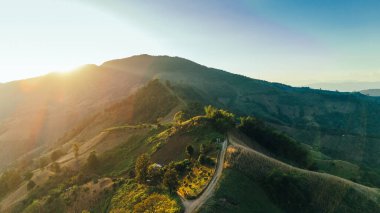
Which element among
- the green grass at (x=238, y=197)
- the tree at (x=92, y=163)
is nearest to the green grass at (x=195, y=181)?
the green grass at (x=238, y=197)

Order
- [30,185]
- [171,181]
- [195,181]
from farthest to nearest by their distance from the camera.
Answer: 1. [30,185]
2. [195,181]
3. [171,181]

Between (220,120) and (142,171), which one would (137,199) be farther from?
(220,120)

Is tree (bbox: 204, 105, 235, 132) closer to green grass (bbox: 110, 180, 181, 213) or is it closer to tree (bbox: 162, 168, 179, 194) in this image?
green grass (bbox: 110, 180, 181, 213)

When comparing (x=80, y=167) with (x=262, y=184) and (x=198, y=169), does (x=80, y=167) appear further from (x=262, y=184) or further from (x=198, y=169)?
(x=262, y=184)

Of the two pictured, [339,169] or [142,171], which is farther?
[339,169]

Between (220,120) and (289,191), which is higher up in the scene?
(220,120)

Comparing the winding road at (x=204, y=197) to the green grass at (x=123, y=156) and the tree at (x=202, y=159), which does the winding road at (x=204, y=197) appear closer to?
the tree at (x=202, y=159)

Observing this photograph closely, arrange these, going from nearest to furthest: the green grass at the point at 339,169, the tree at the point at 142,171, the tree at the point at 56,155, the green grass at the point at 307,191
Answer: the green grass at the point at 307,191 < the tree at the point at 142,171 < the green grass at the point at 339,169 < the tree at the point at 56,155

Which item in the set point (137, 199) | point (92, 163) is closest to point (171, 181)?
point (137, 199)
